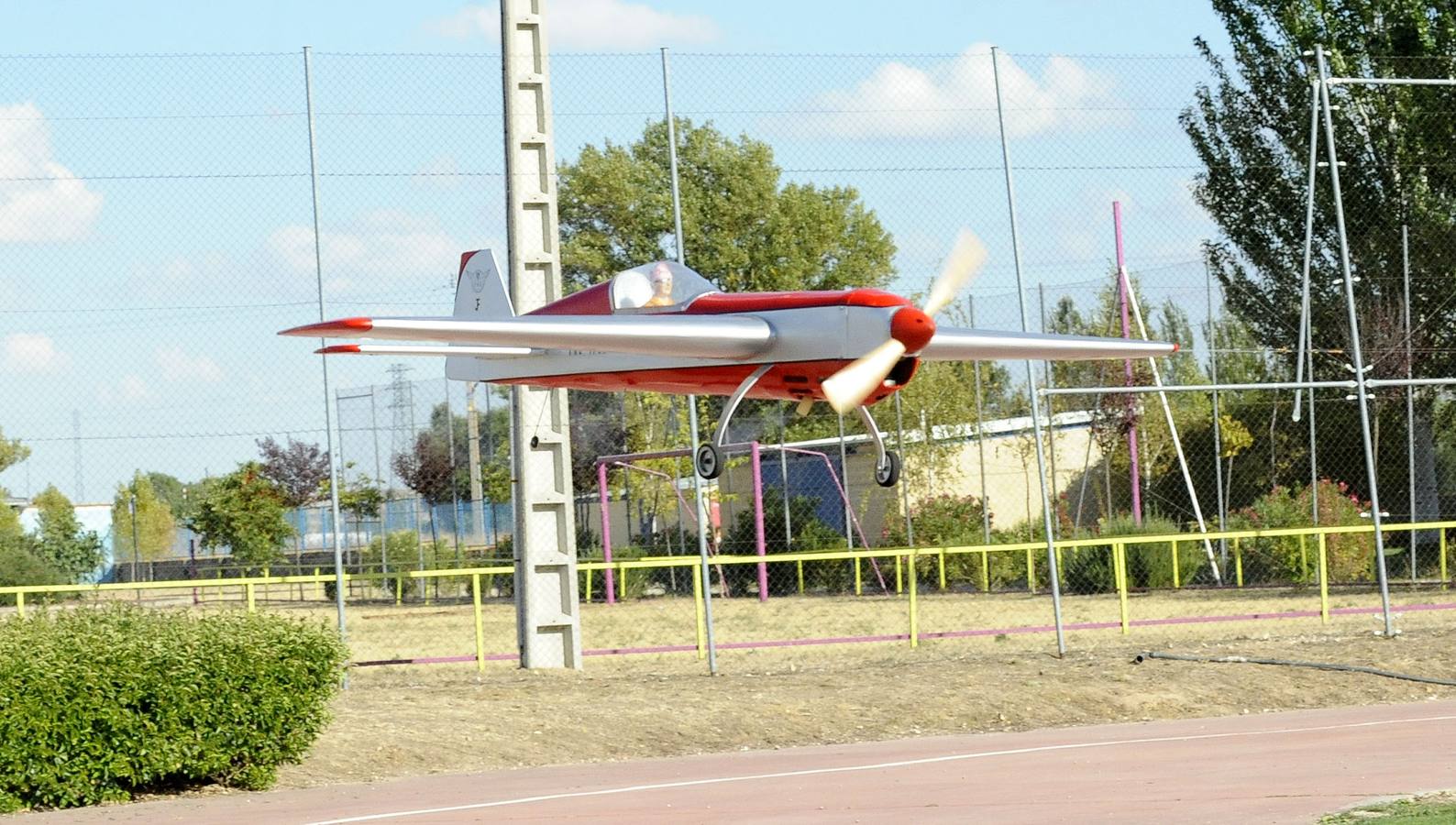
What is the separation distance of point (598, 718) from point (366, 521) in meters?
25.3

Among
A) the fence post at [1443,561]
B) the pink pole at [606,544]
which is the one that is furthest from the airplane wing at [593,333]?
the pink pole at [606,544]

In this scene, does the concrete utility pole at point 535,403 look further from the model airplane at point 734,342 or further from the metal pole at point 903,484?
the metal pole at point 903,484

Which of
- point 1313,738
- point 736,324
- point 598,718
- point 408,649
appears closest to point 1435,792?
point 1313,738

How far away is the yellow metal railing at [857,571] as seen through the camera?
679 inches

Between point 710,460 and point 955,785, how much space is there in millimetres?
2826

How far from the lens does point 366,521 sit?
125 feet

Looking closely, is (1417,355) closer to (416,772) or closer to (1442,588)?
(1442,588)

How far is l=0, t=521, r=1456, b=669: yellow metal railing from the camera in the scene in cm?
1723

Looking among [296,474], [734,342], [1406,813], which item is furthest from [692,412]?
[296,474]

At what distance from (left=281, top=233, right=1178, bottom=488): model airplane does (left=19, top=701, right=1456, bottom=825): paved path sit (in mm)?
2180

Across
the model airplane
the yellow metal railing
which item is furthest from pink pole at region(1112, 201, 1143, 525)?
the model airplane

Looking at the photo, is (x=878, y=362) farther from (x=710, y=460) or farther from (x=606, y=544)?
(x=606, y=544)

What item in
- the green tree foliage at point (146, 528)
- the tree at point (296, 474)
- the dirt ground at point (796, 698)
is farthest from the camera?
the tree at point (296, 474)

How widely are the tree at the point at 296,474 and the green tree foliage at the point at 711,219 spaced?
11452 mm
